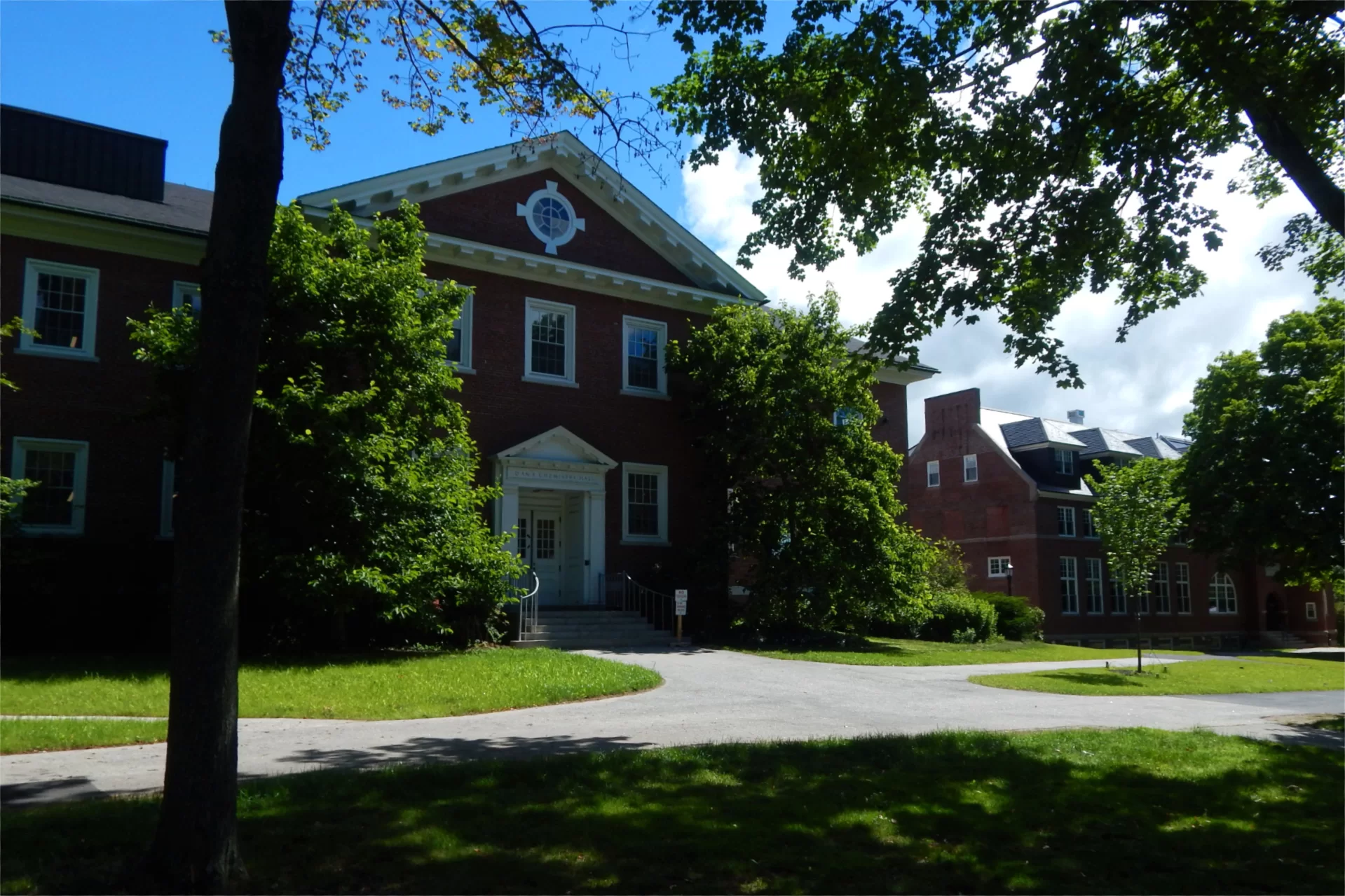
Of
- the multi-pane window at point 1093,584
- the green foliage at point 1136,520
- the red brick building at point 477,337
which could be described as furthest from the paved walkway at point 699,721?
the multi-pane window at point 1093,584

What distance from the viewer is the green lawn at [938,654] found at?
64.9 feet

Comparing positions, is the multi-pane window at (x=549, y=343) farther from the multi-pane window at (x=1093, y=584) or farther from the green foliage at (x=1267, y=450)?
the multi-pane window at (x=1093, y=584)

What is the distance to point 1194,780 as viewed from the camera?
8094 mm

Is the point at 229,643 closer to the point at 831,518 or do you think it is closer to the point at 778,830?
the point at 778,830

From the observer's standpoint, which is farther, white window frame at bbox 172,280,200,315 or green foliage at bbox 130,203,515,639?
white window frame at bbox 172,280,200,315

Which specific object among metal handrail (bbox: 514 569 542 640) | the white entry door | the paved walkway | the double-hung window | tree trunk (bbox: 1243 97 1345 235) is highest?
the double-hung window

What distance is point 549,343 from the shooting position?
2358 cm

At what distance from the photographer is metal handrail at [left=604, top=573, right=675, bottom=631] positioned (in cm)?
2320

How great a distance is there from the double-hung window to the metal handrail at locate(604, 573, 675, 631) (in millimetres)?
5717

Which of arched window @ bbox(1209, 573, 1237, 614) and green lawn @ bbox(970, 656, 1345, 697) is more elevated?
arched window @ bbox(1209, 573, 1237, 614)

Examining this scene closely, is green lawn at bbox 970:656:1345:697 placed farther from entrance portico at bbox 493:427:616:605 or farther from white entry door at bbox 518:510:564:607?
white entry door at bbox 518:510:564:607

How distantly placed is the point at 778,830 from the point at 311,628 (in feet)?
46.1

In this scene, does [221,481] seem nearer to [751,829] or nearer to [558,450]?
[751,829]

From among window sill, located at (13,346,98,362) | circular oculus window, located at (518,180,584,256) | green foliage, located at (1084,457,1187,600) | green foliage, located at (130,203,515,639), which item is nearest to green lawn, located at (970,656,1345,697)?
green foliage, located at (1084,457,1187,600)
